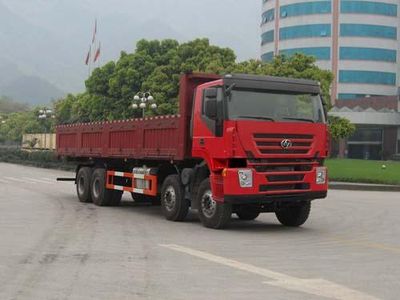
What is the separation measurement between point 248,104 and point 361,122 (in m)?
67.5

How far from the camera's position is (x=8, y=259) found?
918cm

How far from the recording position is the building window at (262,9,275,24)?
93.8 m

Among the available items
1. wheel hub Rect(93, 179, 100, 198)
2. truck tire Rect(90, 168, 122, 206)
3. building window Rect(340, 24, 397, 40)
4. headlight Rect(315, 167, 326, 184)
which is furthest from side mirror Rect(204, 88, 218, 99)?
building window Rect(340, 24, 397, 40)

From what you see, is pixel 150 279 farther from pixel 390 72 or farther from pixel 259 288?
pixel 390 72

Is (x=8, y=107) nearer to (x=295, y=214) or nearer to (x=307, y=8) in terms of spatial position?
(x=307, y=8)

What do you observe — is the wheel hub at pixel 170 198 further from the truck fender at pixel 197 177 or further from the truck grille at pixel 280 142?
the truck grille at pixel 280 142

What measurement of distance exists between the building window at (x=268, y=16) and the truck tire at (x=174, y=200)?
82.4 m

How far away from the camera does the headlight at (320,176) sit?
1295 centimetres

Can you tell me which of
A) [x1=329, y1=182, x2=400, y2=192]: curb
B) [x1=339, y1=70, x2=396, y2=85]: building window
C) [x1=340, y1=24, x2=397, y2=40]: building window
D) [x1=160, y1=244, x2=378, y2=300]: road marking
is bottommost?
[x1=160, y1=244, x2=378, y2=300]: road marking

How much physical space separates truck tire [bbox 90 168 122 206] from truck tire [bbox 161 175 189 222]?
352 centimetres

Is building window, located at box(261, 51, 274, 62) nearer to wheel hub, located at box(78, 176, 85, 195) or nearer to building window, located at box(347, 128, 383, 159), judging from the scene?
building window, located at box(347, 128, 383, 159)

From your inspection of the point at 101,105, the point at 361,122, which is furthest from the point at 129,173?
the point at 361,122

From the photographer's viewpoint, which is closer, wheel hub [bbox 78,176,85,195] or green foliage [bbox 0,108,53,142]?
wheel hub [bbox 78,176,85,195]

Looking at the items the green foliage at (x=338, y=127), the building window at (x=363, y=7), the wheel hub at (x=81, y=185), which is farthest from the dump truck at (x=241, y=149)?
the building window at (x=363, y=7)
